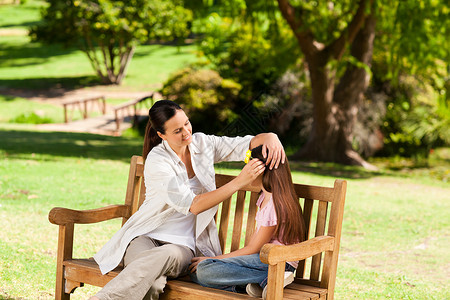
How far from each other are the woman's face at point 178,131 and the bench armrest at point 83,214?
0.76 m

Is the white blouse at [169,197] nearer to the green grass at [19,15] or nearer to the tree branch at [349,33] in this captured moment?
the tree branch at [349,33]

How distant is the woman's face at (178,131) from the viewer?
373 cm

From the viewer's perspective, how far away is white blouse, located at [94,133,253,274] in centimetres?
360

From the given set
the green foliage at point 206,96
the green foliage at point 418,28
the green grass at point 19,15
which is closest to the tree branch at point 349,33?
the green foliage at point 418,28

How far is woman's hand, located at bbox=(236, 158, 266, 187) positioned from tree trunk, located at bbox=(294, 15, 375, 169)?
1114 cm

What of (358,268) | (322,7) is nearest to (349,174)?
(322,7)

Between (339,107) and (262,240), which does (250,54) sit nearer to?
(339,107)

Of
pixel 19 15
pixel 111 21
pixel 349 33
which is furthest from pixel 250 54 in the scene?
pixel 19 15

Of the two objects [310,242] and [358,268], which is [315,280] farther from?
[358,268]

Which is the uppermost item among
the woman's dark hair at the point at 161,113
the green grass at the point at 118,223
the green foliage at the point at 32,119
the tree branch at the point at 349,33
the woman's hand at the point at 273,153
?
the tree branch at the point at 349,33

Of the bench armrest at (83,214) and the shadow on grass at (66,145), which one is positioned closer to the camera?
the bench armrest at (83,214)

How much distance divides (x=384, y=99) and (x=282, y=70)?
309 cm

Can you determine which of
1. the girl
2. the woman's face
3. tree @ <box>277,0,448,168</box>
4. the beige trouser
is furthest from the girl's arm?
tree @ <box>277,0,448,168</box>

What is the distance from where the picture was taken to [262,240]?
11.5 ft
